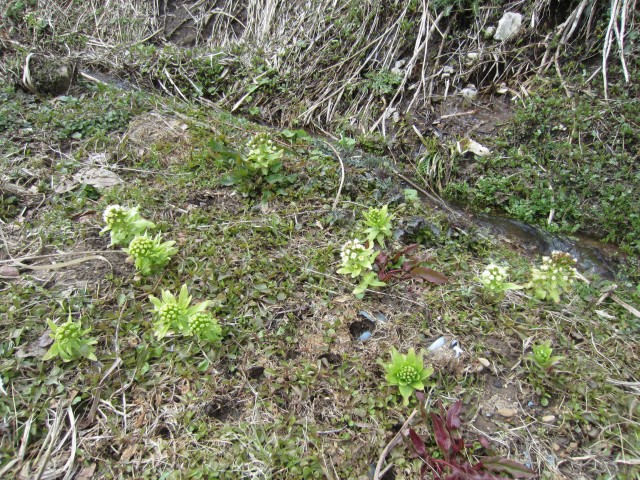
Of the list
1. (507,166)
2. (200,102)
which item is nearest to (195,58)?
(200,102)

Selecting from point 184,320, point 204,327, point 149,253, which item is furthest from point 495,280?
point 149,253

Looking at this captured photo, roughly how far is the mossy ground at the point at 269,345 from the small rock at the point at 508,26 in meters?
1.97

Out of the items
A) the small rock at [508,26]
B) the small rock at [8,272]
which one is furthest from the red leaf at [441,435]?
the small rock at [508,26]

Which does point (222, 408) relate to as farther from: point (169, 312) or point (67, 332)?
point (67, 332)

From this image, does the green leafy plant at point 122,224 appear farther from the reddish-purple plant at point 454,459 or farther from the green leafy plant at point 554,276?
the green leafy plant at point 554,276

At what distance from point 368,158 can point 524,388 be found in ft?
7.82

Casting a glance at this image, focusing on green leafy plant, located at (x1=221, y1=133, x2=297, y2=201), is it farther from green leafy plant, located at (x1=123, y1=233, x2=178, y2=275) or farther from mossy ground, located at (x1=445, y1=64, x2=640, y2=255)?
mossy ground, located at (x1=445, y1=64, x2=640, y2=255)

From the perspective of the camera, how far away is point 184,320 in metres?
2.45

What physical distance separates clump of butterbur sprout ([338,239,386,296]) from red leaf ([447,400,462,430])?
80 cm

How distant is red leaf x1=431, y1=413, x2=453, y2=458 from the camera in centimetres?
211

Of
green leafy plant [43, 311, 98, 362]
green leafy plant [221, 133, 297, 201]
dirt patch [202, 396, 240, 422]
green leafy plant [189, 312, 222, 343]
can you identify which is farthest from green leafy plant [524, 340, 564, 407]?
green leafy plant [43, 311, 98, 362]

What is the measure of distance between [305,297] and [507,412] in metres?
1.27

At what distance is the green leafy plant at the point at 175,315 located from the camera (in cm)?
238

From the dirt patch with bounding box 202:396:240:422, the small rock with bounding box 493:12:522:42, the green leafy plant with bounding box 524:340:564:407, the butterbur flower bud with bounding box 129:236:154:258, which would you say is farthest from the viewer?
the small rock with bounding box 493:12:522:42
